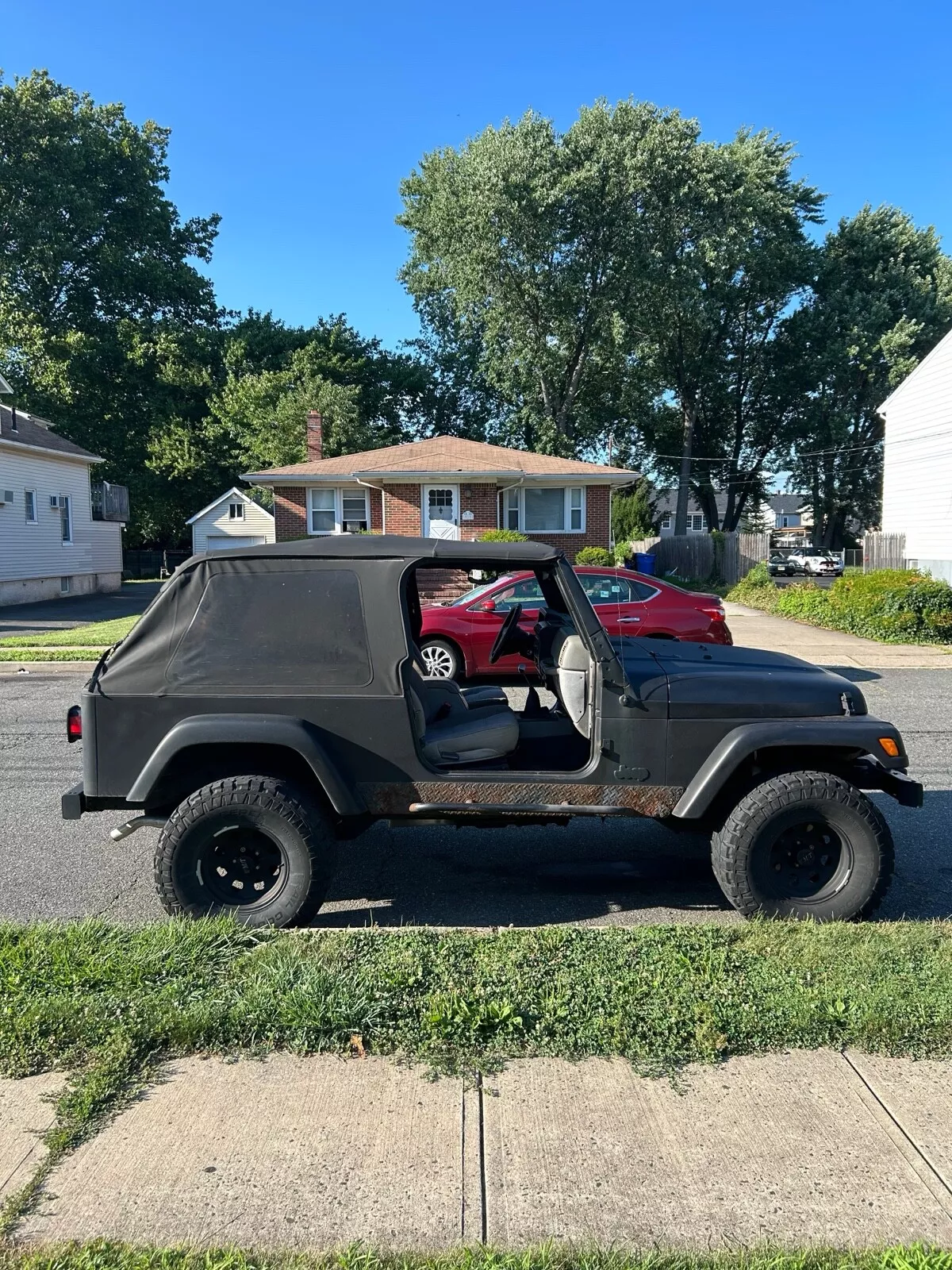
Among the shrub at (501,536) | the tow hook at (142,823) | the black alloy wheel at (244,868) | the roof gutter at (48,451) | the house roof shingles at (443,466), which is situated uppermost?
the roof gutter at (48,451)

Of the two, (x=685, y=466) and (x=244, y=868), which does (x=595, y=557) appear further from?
(x=685, y=466)

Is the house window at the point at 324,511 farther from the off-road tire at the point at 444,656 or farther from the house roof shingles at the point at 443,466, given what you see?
the off-road tire at the point at 444,656

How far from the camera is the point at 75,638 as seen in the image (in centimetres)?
1598

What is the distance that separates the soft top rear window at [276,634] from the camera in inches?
164

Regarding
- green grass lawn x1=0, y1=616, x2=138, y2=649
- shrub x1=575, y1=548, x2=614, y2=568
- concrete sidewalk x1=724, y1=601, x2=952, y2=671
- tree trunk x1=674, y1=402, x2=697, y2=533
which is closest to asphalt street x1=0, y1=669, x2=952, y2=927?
concrete sidewalk x1=724, y1=601, x2=952, y2=671

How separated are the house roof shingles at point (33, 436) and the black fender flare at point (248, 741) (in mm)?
22868

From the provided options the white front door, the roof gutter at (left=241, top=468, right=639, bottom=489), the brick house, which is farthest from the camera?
the white front door

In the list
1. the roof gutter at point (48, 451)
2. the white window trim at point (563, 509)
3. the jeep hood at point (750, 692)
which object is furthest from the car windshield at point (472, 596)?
the roof gutter at point (48, 451)

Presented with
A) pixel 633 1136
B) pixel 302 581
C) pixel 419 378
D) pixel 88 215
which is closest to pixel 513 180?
pixel 419 378

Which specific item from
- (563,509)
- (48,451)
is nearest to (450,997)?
(563,509)

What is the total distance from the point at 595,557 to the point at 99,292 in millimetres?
32926

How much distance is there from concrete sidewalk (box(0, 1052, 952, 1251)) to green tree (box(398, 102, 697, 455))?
34.5 metres

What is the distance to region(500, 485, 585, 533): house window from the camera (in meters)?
26.8

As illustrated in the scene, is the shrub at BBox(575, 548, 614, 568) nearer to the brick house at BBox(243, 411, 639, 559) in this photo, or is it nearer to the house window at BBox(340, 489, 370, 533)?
the brick house at BBox(243, 411, 639, 559)
